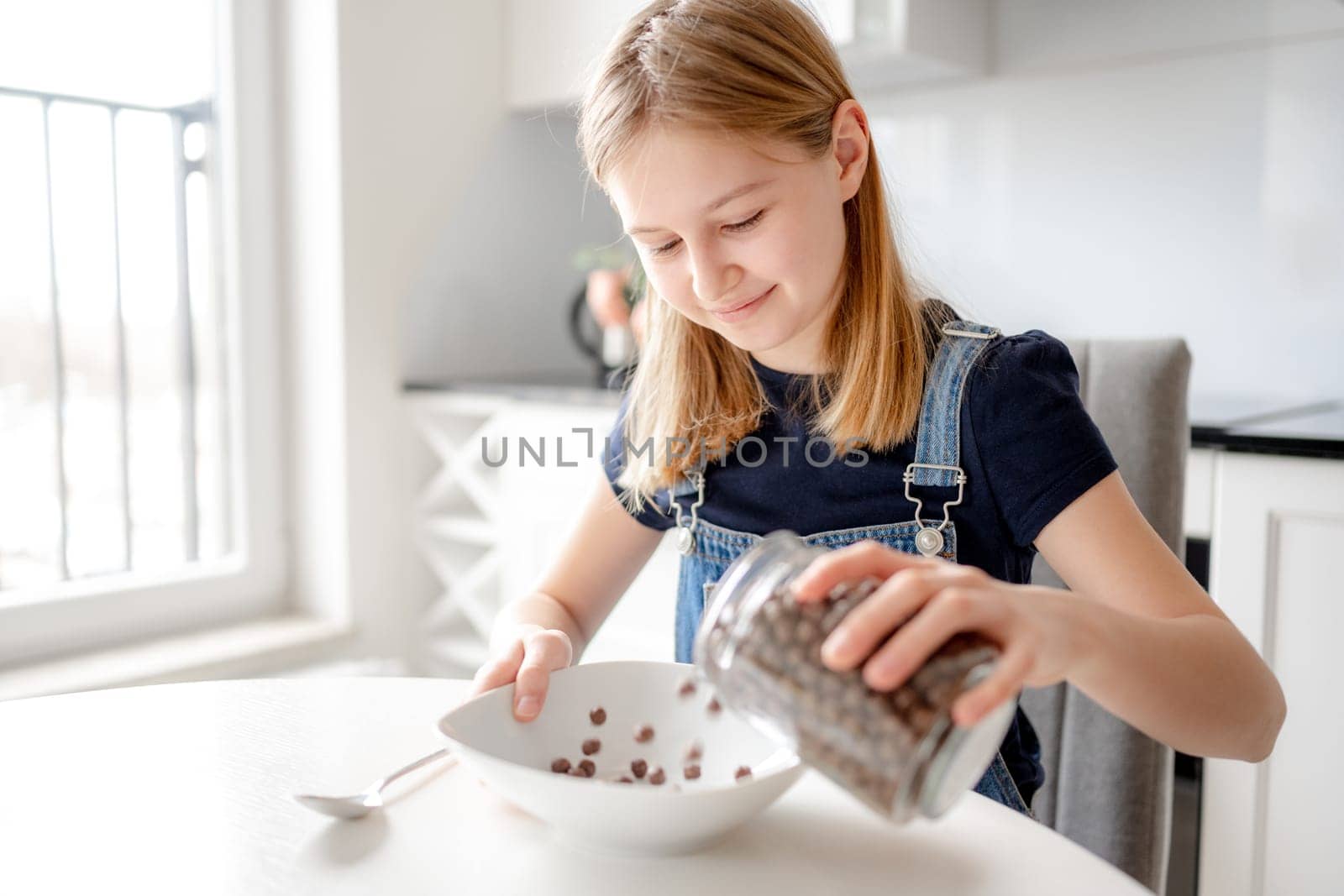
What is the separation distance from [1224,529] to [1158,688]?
0.74 meters

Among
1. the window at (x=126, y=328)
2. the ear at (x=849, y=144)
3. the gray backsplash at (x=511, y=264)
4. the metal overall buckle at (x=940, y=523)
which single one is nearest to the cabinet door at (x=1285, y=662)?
the metal overall buckle at (x=940, y=523)

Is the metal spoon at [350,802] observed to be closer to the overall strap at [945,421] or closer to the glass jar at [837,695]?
the glass jar at [837,695]

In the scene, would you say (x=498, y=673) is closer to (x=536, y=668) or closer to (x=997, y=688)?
(x=536, y=668)

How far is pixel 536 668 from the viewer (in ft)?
2.25

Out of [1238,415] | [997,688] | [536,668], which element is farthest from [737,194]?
[1238,415]

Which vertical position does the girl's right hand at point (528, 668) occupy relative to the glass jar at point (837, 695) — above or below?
below

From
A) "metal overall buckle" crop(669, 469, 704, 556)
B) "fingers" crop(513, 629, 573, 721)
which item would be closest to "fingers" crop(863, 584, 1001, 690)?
"fingers" crop(513, 629, 573, 721)

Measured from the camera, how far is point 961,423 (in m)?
0.88

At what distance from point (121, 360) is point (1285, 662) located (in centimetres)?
179

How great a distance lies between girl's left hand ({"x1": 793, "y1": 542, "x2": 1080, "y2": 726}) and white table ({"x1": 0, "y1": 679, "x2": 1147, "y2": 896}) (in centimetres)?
11

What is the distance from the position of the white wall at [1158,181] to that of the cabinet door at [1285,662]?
52 cm

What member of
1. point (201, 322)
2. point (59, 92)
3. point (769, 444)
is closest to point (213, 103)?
point (59, 92)

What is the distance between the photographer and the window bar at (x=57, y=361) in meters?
1.75
